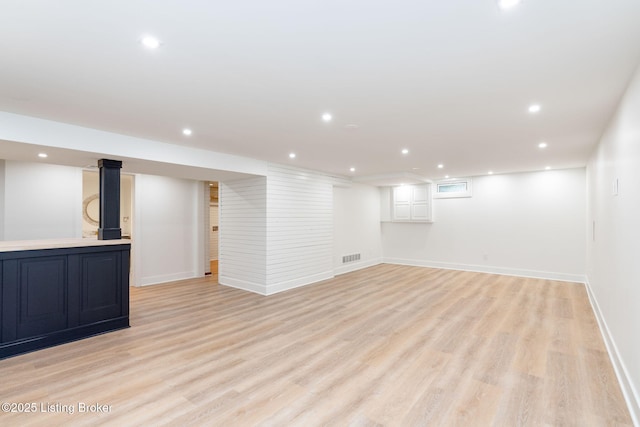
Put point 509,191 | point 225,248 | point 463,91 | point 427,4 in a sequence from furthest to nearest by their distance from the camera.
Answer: point 509,191, point 225,248, point 463,91, point 427,4

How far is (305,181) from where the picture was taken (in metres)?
6.64

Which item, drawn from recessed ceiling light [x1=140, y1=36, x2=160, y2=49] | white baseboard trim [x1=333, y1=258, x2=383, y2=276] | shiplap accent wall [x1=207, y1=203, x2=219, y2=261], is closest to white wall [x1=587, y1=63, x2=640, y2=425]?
recessed ceiling light [x1=140, y1=36, x2=160, y2=49]

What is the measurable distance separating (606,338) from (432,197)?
5343 millimetres

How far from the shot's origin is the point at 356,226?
8453mm

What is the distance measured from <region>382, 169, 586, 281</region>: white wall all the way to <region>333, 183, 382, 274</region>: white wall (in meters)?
1.10

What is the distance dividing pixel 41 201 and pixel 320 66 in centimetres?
571

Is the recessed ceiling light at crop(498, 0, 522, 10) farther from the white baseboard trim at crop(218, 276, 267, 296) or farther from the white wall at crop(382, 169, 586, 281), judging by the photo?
the white wall at crop(382, 169, 586, 281)

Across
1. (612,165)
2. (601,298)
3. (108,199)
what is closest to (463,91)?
(612,165)

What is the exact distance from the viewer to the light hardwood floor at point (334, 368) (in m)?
2.24

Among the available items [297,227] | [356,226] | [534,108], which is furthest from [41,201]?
[534,108]

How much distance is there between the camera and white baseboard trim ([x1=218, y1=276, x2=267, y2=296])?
18.8 feet

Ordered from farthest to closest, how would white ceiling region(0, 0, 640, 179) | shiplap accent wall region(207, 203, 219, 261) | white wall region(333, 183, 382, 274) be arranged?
shiplap accent wall region(207, 203, 219, 261)
white wall region(333, 183, 382, 274)
white ceiling region(0, 0, 640, 179)

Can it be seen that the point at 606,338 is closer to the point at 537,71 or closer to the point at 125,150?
the point at 537,71

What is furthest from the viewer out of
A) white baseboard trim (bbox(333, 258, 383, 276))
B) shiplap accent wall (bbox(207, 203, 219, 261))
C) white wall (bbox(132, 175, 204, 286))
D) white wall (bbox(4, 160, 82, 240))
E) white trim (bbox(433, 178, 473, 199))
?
shiplap accent wall (bbox(207, 203, 219, 261))
